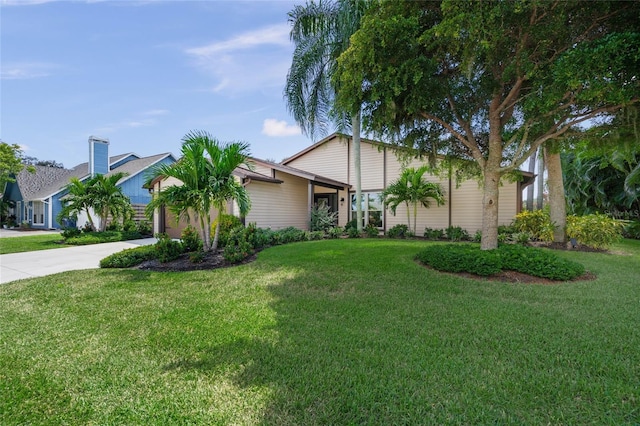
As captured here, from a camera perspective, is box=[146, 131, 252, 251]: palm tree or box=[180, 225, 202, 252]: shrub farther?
box=[180, 225, 202, 252]: shrub

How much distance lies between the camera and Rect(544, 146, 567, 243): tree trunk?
993 centimetres

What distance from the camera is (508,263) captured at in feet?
19.8

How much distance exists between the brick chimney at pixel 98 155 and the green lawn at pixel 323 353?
1843 centimetres

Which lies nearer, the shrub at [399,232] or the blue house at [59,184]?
the shrub at [399,232]

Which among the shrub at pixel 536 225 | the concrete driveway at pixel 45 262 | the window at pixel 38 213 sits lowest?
the concrete driveway at pixel 45 262

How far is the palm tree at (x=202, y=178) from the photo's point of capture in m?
7.82

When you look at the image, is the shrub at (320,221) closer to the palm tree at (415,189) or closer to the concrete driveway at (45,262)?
the palm tree at (415,189)

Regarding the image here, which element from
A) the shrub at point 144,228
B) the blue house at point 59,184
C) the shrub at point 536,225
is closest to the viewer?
the shrub at point 536,225

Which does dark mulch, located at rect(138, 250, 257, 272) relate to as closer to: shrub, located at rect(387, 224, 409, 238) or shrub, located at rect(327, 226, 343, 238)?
shrub, located at rect(327, 226, 343, 238)

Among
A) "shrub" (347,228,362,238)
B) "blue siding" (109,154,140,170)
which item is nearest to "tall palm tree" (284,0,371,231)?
"shrub" (347,228,362,238)

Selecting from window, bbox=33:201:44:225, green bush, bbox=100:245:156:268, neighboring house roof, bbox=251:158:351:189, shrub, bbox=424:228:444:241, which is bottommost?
green bush, bbox=100:245:156:268

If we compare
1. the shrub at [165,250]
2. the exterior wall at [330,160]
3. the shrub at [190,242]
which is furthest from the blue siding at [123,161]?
the shrub at [165,250]

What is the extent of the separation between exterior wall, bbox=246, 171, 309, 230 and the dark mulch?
4386 millimetres

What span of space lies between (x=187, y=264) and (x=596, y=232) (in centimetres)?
1209
